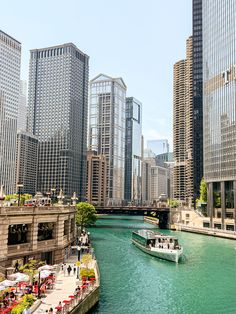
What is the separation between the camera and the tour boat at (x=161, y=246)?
72.3 m

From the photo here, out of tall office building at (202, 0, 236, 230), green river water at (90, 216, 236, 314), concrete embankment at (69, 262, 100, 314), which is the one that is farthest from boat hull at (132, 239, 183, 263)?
tall office building at (202, 0, 236, 230)

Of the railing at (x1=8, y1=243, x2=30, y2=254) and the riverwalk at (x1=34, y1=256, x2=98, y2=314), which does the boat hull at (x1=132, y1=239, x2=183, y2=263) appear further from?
the railing at (x1=8, y1=243, x2=30, y2=254)

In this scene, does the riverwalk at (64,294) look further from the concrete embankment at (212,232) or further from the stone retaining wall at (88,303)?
the concrete embankment at (212,232)

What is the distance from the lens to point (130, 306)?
42.4 meters

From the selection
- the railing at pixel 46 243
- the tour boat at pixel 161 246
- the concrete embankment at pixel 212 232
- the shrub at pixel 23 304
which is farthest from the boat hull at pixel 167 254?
the concrete embankment at pixel 212 232

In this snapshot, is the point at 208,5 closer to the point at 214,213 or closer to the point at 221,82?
the point at 221,82

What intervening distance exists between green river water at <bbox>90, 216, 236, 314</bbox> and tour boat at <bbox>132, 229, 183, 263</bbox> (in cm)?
146

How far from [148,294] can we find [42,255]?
650 inches

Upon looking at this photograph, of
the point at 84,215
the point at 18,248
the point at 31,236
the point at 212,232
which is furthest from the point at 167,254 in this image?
the point at 212,232

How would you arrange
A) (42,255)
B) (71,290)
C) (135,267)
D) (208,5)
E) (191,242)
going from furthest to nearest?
(208,5) < (191,242) < (135,267) < (42,255) < (71,290)

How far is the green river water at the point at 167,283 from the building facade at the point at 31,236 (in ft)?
29.3

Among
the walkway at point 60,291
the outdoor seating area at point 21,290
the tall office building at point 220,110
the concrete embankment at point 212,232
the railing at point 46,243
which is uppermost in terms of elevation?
the tall office building at point 220,110

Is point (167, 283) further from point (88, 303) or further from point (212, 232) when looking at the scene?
point (212, 232)

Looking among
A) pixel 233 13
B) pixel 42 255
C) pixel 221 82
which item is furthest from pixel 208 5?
pixel 42 255
